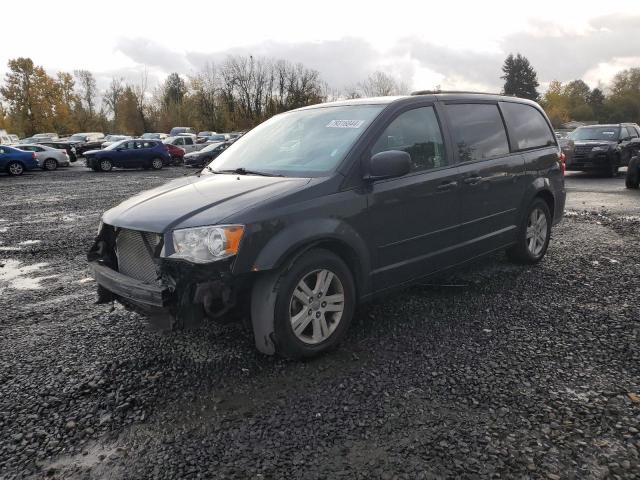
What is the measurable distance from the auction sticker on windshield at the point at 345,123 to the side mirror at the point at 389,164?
439mm

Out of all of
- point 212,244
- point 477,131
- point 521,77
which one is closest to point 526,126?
point 477,131

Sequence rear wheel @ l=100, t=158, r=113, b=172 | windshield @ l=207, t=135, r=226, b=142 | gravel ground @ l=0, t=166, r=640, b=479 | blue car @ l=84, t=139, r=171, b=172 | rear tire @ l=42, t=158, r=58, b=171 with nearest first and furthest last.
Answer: gravel ground @ l=0, t=166, r=640, b=479 < blue car @ l=84, t=139, r=171, b=172 < rear wheel @ l=100, t=158, r=113, b=172 < rear tire @ l=42, t=158, r=58, b=171 < windshield @ l=207, t=135, r=226, b=142

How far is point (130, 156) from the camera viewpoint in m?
26.2

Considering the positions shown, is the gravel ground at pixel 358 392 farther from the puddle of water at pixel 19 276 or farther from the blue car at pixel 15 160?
the blue car at pixel 15 160

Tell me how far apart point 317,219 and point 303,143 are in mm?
1007

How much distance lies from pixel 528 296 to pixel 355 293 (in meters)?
1.95

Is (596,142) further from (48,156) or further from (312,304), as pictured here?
(48,156)

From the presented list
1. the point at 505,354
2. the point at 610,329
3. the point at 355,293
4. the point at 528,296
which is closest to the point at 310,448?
the point at 355,293

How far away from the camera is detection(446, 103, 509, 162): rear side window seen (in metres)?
4.63

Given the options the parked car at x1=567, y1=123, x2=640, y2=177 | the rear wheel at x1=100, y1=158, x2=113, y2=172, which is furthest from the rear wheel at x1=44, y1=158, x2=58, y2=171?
the parked car at x1=567, y1=123, x2=640, y2=177

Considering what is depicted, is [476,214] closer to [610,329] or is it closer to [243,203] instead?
[610,329]

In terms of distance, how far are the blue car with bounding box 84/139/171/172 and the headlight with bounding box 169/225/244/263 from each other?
2472 cm

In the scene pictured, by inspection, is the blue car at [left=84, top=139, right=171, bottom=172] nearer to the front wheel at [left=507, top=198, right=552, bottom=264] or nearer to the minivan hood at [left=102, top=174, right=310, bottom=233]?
the minivan hood at [left=102, top=174, right=310, bottom=233]

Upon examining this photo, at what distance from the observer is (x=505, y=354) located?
11.8 feet
